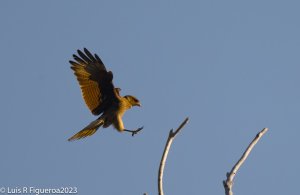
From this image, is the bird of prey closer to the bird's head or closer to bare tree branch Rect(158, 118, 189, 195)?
the bird's head

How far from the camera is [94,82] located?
12.9m

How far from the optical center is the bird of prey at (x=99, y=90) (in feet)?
42.3

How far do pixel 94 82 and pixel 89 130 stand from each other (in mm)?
1084

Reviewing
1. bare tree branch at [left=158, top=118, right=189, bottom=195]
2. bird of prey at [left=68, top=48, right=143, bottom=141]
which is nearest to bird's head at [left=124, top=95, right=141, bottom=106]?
bird of prey at [left=68, top=48, right=143, bottom=141]

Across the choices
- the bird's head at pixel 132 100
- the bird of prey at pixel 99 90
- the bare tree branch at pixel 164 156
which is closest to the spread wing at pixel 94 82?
the bird of prey at pixel 99 90

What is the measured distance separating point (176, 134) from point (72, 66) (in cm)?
652

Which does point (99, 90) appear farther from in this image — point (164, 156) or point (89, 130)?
point (164, 156)

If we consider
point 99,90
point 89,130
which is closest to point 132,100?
point 99,90

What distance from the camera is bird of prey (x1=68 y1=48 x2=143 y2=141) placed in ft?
42.3

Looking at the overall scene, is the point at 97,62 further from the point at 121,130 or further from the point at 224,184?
the point at 224,184

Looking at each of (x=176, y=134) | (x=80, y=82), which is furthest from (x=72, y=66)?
(x=176, y=134)

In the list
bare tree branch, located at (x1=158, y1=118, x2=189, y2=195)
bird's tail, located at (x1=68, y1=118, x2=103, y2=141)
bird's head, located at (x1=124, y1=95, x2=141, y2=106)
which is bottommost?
bare tree branch, located at (x1=158, y1=118, x2=189, y2=195)

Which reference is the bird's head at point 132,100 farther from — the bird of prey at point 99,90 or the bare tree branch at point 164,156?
the bare tree branch at point 164,156

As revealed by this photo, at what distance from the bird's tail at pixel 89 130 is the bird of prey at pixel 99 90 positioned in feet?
0.43
